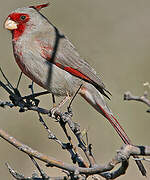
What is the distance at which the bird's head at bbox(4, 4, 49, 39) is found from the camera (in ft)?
14.1

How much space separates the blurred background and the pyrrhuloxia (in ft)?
5.71

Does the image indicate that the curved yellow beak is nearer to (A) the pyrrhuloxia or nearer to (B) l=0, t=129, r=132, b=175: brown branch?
(A) the pyrrhuloxia

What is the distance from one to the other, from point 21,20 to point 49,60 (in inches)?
20.5

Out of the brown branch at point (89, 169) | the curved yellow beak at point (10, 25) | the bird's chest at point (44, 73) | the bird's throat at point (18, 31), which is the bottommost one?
the brown branch at point (89, 169)

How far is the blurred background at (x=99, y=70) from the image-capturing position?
628cm

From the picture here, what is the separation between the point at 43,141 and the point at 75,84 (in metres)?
2.42

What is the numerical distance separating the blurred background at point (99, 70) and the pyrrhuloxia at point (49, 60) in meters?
1.74

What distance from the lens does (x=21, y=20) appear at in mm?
4387

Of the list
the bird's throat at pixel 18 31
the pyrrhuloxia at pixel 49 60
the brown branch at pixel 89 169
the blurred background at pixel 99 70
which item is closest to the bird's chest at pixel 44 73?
the pyrrhuloxia at pixel 49 60

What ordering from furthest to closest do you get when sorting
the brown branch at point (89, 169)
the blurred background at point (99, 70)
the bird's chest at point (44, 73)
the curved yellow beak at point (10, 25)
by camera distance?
1. the blurred background at point (99, 70)
2. the curved yellow beak at point (10, 25)
3. the bird's chest at point (44, 73)
4. the brown branch at point (89, 169)

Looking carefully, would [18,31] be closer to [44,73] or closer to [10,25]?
[10,25]

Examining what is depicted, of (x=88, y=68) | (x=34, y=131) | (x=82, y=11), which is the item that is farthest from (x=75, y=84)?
(x=82, y=11)

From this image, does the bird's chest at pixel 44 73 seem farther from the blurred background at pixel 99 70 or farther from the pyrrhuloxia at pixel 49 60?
the blurred background at pixel 99 70

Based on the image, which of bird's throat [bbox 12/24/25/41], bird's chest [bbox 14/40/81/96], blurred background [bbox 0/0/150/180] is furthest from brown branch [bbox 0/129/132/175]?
blurred background [bbox 0/0/150/180]
